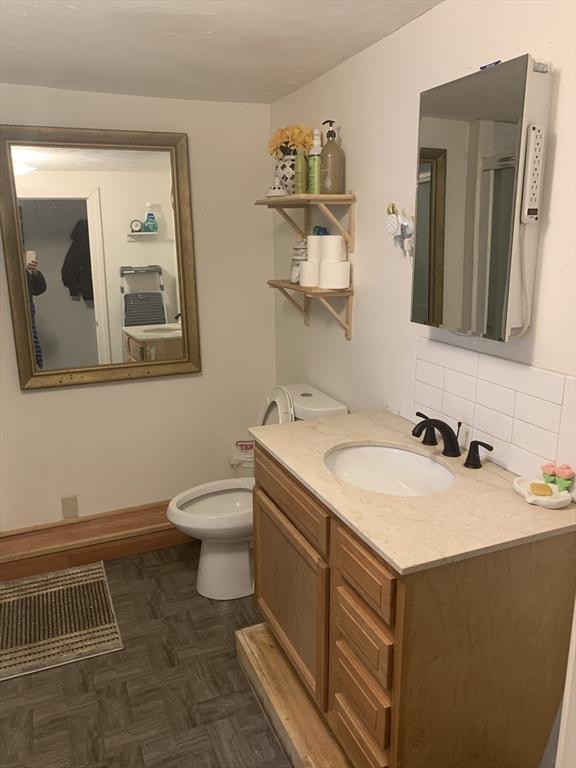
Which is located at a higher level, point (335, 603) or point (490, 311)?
point (490, 311)

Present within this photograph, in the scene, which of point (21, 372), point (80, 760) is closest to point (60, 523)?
point (21, 372)

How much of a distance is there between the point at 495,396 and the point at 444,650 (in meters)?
0.69

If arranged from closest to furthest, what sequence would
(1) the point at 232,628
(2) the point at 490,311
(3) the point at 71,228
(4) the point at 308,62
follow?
1. (2) the point at 490,311
2. (4) the point at 308,62
3. (1) the point at 232,628
4. (3) the point at 71,228

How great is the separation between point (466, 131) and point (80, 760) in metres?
2.11

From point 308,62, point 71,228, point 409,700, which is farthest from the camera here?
point 71,228

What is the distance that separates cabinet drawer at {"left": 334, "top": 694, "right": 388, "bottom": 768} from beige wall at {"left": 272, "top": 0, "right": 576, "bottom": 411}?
3.27ft

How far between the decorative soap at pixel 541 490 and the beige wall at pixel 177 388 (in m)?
1.94

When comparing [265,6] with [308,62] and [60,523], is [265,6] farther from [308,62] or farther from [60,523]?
[60,523]

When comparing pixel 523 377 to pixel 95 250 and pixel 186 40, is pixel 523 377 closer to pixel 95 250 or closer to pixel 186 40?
pixel 186 40

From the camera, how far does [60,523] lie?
2.92 m

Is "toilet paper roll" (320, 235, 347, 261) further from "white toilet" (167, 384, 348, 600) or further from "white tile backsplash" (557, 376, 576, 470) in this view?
"white tile backsplash" (557, 376, 576, 470)

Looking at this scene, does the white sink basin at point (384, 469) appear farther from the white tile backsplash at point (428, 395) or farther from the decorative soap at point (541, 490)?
the decorative soap at point (541, 490)

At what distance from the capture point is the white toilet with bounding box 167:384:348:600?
2402 mm

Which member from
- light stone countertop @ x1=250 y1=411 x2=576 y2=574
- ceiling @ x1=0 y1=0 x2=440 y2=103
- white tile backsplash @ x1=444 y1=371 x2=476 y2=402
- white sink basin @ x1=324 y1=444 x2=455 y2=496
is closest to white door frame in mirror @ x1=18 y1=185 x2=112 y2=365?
ceiling @ x1=0 y1=0 x2=440 y2=103
